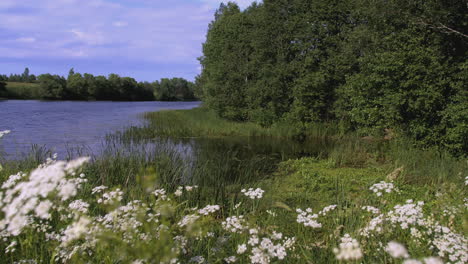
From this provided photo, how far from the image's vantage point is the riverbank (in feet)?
7.51

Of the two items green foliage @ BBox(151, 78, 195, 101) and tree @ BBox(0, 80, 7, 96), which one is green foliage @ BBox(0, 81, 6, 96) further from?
green foliage @ BBox(151, 78, 195, 101)

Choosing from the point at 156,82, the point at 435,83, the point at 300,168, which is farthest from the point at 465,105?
the point at 156,82

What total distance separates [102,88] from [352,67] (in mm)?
93473

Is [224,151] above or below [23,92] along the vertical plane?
below

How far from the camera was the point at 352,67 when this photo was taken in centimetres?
1964

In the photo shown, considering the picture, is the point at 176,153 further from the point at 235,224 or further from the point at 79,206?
the point at 235,224

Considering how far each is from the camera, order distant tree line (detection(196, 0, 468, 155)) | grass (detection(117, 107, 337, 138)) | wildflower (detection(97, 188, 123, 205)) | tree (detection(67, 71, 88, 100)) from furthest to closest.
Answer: tree (detection(67, 71, 88, 100))
grass (detection(117, 107, 337, 138))
distant tree line (detection(196, 0, 468, 155))
wildflower (detection(97, 188, 123, 205))

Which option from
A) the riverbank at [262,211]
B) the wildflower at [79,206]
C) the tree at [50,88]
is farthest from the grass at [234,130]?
the tree at [50,88]

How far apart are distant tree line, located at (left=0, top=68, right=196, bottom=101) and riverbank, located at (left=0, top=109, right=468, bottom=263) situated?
86.9m

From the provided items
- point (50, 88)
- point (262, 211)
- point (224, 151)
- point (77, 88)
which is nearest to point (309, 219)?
point (262, 211)

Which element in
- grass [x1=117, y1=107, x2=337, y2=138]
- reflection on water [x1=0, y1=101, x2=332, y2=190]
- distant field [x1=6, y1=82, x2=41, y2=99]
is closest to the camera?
reflection on water [x1=0, y1=101, x2=332, y2=190]

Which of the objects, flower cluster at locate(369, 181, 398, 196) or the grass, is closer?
flower cluster at locate(369, 181, 398, 196)

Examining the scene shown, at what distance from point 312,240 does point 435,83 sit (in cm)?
1072

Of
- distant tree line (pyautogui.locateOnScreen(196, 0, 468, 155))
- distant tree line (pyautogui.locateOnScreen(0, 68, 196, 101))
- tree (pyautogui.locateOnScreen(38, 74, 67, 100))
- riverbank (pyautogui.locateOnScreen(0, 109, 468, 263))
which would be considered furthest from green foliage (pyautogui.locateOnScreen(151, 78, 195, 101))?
riverbank (pyautogui.locateOnScreen(0, 109, 468, 263))
